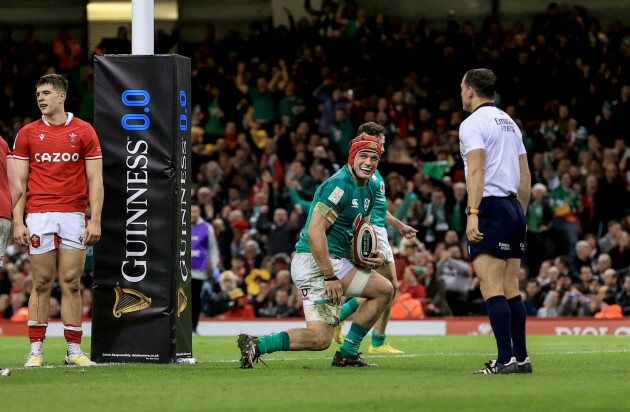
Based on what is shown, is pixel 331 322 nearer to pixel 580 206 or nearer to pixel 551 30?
pixel 580 206

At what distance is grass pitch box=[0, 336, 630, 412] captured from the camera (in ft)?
21.7

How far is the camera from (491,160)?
28.6ft

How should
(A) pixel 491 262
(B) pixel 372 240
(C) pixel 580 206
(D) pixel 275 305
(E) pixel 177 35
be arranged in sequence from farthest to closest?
1. (E) pixel 177 35
2. (C) pixel 580 206
3. (D) pixel 275 305
4. (B) pixel 372 240
5. (A) pixel 491 262

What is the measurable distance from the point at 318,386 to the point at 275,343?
130 cm

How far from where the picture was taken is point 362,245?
937 centimetres

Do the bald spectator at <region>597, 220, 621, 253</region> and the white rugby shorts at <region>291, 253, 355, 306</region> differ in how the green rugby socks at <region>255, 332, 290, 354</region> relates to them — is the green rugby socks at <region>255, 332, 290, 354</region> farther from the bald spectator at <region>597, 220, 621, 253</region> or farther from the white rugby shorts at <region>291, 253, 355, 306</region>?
the bald spectator at <region>597, 220, 621, 253</region>

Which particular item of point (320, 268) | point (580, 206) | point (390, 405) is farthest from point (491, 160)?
point (580, 206)

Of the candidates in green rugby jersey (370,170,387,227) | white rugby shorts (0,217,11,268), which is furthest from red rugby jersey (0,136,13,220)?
green rugby jersey (370,170,387,227)

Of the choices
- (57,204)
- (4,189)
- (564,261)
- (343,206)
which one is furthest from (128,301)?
(564,261)

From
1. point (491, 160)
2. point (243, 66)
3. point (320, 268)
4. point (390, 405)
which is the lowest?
point (390, 405)

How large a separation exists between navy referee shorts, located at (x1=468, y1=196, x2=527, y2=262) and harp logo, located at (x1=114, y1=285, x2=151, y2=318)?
3.01 m

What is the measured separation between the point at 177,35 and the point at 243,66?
3275 millimetres

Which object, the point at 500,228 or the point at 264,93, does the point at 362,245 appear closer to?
the point at 500,228

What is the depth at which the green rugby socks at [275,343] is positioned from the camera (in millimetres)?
8898
